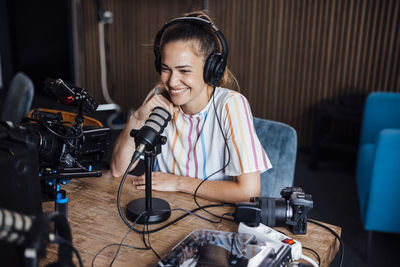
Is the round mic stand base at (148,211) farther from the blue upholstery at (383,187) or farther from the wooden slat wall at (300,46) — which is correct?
the wooden slat wall at (300,46)

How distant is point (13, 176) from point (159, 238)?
406 mm

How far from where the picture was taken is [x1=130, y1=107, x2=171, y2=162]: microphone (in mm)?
949

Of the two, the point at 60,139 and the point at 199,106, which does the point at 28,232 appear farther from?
the point at 199,106

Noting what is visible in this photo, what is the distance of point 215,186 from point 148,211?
0.94ft

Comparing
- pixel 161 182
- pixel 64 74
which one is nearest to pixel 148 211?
pixel 161 182

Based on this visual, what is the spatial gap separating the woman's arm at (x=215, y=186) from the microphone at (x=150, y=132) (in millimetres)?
320

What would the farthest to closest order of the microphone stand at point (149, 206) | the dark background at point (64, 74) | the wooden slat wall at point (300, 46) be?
the wooden slat wall at point (300, 46) → the dark background at point (64, 74) → the microphone stand at point (149, 206)

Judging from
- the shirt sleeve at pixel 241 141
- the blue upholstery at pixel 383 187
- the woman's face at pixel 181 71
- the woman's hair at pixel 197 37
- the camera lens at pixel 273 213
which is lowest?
the blue upholstery at pixel 383 187

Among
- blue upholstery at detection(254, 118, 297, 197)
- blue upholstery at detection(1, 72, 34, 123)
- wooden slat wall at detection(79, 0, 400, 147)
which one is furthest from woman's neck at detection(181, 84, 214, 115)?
wooden slat wall at detection(79, 0, 400, 147)

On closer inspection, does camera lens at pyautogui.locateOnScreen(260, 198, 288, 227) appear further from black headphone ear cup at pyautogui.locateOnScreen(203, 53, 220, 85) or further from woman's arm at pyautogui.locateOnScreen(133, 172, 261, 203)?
black headphone ear cup at pyautogui.locateOnScreen(203, 53, 220, 85)

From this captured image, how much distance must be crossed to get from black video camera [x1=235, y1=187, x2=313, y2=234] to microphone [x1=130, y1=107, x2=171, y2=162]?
269 millimetres

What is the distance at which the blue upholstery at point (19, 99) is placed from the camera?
210 cm

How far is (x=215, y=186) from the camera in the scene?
128cm

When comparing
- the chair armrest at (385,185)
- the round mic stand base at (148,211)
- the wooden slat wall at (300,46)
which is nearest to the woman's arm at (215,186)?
the round mic stand base at (148,211)
